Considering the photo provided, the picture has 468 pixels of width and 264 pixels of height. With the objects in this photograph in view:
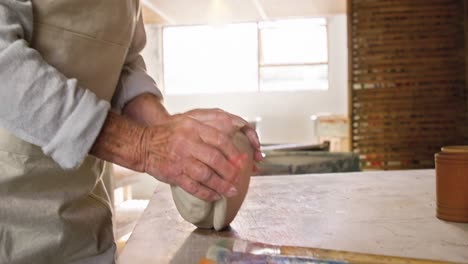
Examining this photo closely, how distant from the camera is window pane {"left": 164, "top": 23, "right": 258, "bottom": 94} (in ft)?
26.5

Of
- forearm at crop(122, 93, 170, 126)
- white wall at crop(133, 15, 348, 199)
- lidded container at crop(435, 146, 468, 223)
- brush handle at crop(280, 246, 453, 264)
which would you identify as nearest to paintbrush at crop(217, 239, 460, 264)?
brush handle at crop(280, 246, 453, 264)

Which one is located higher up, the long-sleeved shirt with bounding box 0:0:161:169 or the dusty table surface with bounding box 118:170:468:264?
the long-sleeved shirt with bounding box 0:0:161:169

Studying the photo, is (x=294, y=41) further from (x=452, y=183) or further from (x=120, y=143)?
(x=120, y=143)

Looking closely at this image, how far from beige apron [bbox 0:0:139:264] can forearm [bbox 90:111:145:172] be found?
17cm

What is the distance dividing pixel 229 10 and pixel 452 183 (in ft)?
20.4

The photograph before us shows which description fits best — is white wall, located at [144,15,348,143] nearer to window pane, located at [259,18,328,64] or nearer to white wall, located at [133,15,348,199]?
white wall, located at [133,15,348,199]

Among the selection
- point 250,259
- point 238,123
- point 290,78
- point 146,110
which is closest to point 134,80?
point 146,110

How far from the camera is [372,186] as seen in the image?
1521mm

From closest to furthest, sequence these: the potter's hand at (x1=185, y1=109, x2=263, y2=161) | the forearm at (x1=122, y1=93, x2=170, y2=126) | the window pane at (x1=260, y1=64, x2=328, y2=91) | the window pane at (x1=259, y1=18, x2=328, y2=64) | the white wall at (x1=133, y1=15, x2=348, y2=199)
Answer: the potter's hand at (x1=185, y1=109, x2=263, y2=161), the forearm at (x1=122, y1=93, x2=170, y2=126), the white wall at (x1=133, y1=15, x2=348, y2=199), the window pane at (x1=259, y1=18, x2=328, y2=64), the window pane at (x1=260, y1=64, x2=328, y2=91)

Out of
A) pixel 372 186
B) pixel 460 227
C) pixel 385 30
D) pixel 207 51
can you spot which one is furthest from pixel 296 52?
pixel 460 227

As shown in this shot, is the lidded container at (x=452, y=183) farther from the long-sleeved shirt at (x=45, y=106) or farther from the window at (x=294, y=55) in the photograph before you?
the window at (x=294, y=55)

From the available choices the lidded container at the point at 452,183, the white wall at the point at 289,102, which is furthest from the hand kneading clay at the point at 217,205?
the white wall at the point at 289,102

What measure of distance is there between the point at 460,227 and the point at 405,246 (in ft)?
0.60

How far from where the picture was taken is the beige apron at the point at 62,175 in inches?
33.4
